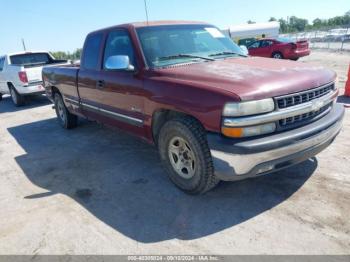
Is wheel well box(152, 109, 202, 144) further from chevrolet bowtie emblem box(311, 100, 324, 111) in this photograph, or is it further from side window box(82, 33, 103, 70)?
side window box(82, 33, 103, 70)

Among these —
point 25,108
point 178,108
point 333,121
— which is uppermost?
point 178,108

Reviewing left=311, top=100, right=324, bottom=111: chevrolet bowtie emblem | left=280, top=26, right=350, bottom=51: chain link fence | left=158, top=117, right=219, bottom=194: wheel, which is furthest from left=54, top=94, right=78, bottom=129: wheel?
left=280, top=26, right=350, bottom=51: chain link fence

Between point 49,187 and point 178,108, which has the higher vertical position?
point 178,108

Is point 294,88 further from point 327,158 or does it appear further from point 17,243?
point 17,243

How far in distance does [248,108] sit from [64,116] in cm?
509

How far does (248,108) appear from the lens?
2.76 metres

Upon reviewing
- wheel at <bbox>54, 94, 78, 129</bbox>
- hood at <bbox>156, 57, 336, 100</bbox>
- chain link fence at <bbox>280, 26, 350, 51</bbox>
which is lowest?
chain link fence at <bbox>280, 26, 350, 51</bbox>

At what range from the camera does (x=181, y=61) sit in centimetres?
384

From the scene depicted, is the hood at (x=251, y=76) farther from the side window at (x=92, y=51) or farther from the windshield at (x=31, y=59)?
the windshield at (x=31, y=59)

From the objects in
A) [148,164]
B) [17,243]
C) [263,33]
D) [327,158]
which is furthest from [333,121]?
[263,33]

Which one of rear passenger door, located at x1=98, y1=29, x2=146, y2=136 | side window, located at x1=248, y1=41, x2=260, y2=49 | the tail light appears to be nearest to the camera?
rear passenger door, located at x1=98, y1=29, x2=146, y2=136

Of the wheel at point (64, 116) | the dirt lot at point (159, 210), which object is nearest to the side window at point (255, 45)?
the wheel at point (64, 116)

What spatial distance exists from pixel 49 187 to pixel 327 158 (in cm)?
374

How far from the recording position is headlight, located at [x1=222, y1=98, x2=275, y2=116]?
2752 mm
